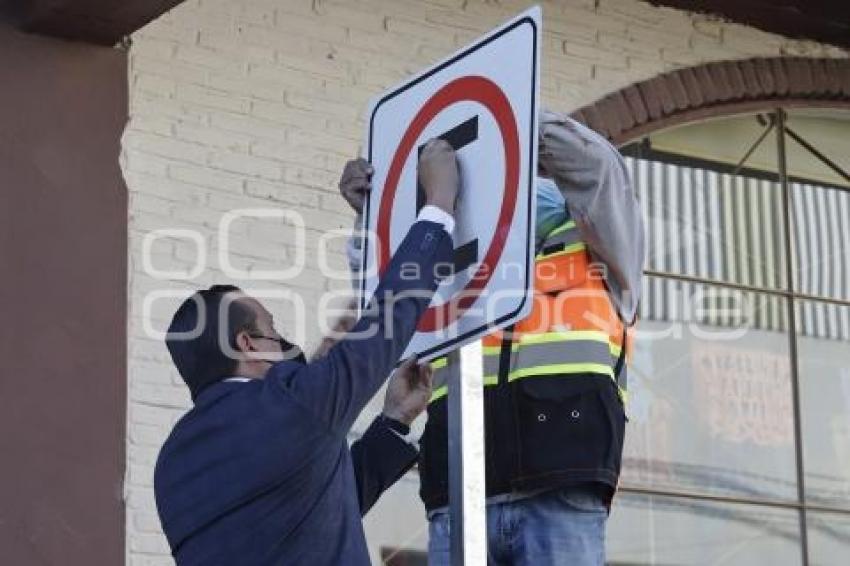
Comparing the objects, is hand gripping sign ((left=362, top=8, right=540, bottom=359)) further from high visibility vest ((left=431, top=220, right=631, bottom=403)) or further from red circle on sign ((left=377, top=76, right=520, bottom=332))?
high visibility vest ((left=431, top=220, right=631, bottom=403))

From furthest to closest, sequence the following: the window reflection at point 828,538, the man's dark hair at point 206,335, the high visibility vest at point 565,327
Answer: the window reflection at point 828,538 < the high visibility vest at point 565,327 < the man's dark hair at point 206,335

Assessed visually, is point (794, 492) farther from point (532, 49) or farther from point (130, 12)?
point (532, 49)

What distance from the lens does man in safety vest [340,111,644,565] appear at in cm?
426

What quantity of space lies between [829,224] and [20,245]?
140 inches

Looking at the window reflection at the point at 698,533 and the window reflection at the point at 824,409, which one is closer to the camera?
the window reflection at the point at 698,533

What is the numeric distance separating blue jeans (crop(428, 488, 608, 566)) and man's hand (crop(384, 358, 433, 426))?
11.7 inches

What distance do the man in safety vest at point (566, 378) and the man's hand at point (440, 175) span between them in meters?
0.30

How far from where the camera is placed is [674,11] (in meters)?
7.43

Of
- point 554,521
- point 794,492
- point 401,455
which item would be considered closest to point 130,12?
point 401,455

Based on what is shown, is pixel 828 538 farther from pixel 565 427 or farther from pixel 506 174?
pixel 506 174

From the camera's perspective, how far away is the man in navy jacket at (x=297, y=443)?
3.88 m

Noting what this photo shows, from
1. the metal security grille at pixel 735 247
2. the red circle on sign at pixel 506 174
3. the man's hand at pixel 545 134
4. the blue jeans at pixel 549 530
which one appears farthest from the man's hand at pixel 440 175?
the metal security grille at pixel 735 247

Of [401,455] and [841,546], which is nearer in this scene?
[401,455]

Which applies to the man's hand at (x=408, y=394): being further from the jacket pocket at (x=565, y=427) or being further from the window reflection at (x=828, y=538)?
the window reflection at (x=828, y=538)
